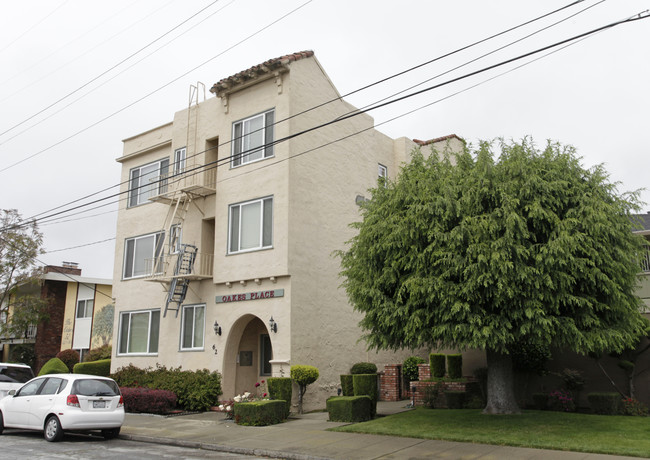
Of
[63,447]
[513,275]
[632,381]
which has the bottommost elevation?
[63,447]

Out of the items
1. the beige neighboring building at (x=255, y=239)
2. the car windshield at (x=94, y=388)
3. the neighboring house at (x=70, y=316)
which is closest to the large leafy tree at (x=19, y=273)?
the neighboring house at (x=70, y=316)

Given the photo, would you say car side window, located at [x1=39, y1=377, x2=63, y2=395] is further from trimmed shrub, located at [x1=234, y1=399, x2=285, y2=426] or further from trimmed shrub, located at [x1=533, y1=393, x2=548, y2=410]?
trimmed shrub, located at [x1=533, y1=393, x2=548, y2=410]

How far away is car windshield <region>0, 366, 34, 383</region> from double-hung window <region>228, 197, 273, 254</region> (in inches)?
295

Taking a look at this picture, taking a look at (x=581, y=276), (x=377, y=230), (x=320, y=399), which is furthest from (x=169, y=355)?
(x=581, y=276)

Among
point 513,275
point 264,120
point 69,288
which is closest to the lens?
point 513,275

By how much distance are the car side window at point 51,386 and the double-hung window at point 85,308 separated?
21354mm

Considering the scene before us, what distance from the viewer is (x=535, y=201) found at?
1219cm

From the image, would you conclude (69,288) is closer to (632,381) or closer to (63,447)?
(63,447)

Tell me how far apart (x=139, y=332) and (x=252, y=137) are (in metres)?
9.12

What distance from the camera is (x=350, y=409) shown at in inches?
579

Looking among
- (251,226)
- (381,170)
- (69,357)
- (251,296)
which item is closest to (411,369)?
(251,296)

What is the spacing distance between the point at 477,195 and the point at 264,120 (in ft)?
31.4

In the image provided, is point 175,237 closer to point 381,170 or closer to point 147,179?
point 147,179

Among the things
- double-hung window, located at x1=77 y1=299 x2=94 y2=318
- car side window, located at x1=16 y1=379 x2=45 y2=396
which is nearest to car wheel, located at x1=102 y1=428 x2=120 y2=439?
car side window, located at x1=16 y1=379 x2=45 y2=396
